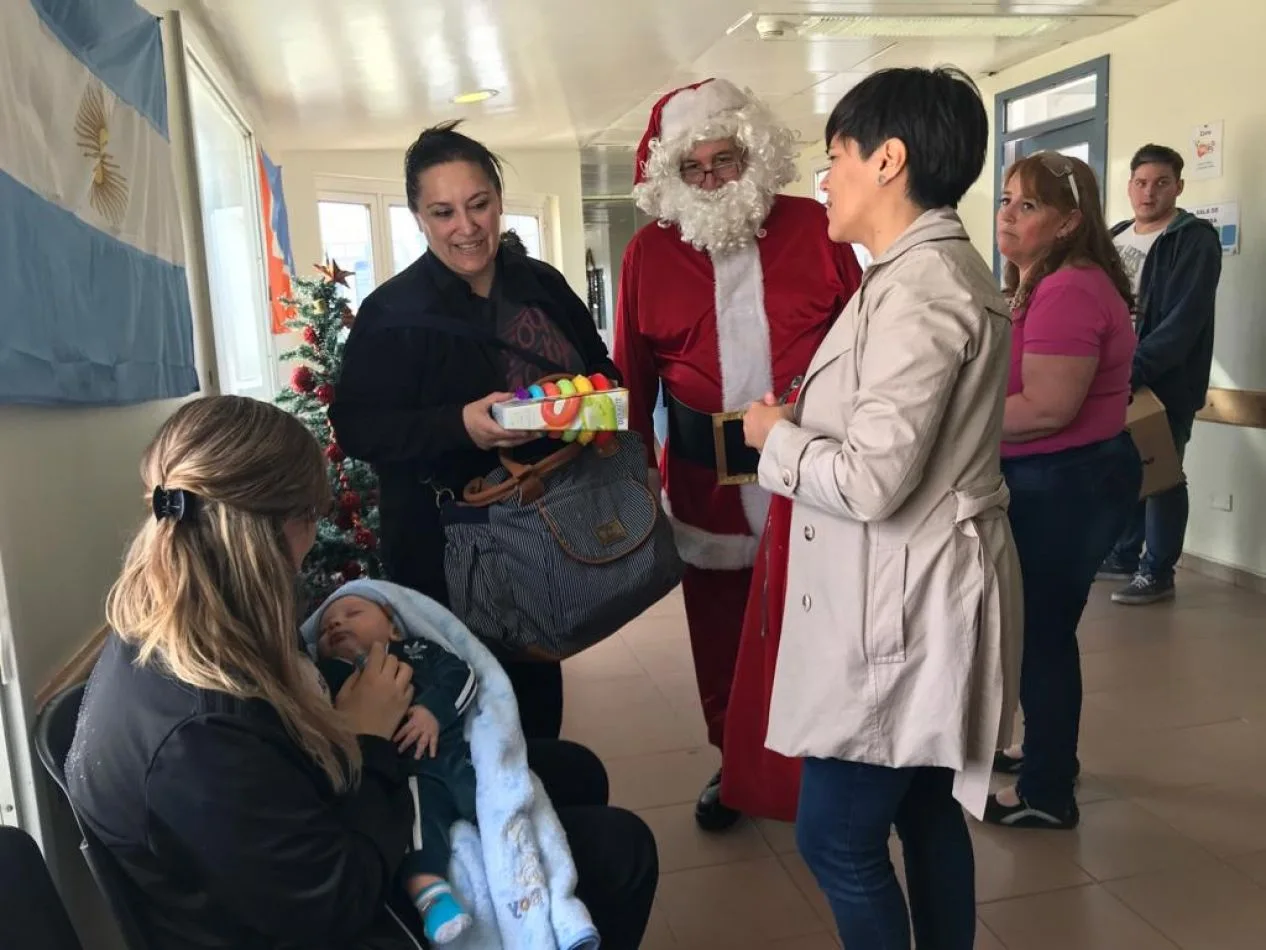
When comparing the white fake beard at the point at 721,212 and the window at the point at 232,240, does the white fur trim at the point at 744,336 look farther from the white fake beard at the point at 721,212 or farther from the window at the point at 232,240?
the window at the point at 232,240

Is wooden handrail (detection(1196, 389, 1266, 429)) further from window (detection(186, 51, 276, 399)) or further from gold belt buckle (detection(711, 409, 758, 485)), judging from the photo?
window (detection(186, 51, 276, 399))

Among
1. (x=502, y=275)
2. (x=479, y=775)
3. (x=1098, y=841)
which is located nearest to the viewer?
(x=479, y=775)

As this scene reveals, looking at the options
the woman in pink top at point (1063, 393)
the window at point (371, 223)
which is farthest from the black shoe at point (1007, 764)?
the window at point (371, 223)

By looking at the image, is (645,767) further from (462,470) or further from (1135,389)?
(1135,389)

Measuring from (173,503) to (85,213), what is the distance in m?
0.76

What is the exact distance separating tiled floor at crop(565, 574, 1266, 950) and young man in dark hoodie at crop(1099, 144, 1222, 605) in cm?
50

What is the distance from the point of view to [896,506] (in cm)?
123

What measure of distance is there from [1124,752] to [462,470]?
1.93m

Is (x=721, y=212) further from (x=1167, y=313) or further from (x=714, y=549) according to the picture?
(x=1167, y=313)

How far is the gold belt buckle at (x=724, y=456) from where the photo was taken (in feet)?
7.00

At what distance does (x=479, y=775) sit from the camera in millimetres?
1351

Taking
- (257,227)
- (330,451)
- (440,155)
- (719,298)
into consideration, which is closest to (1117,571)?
(719,298)

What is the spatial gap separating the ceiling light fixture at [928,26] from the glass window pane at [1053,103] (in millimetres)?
345

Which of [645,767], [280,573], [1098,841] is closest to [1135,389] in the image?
[1098,841]
